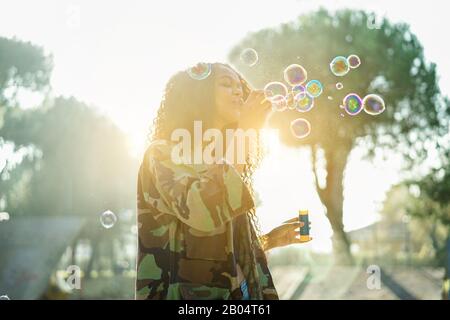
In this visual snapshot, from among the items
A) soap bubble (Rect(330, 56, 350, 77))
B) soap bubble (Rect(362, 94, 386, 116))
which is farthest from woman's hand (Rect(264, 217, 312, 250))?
soap bubble (Rect(362, 94, 386, 116))

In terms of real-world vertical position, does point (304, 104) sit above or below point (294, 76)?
below

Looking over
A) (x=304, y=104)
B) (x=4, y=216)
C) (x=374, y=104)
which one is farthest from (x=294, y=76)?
(x=4, y=216)

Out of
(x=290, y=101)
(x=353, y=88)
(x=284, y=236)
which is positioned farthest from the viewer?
(x=353, y=88)

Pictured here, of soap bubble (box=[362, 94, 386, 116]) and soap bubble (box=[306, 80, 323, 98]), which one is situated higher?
soap bubble (box=[362, 94, 386, 116])

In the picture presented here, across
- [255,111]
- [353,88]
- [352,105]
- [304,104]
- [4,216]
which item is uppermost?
[353,88]

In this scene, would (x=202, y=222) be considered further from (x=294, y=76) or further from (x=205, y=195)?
(x=294, y=76)

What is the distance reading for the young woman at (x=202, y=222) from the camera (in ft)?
5.64

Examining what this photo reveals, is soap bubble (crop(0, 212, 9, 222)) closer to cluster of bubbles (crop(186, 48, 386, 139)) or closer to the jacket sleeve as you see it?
cluster of bubbles (crop(186, 48, 386, 139))

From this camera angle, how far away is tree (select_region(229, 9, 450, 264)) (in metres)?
18.3

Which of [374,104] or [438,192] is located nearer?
[374,104]

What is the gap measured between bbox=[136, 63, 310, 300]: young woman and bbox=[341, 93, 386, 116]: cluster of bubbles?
3906mm

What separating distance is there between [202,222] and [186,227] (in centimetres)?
13

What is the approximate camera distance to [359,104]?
20.2 ft
